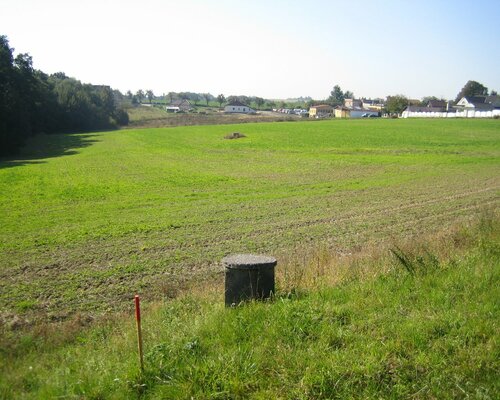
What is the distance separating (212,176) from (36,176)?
13828mm

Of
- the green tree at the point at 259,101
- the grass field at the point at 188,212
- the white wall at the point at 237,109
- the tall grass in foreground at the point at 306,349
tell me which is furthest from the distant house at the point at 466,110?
the tall grass in foreground at the point at 306,349

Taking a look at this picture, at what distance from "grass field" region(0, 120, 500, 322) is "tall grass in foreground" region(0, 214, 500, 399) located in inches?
149

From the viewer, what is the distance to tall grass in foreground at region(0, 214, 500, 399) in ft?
13.4

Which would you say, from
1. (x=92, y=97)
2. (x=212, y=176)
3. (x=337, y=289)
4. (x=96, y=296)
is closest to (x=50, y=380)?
(x=337, y=289)

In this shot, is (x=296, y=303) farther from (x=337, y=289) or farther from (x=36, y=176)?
(x=36, y=176)

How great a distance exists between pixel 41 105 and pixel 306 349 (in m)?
79.2

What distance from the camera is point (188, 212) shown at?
18.9m

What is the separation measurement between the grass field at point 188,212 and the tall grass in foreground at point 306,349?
149 inches

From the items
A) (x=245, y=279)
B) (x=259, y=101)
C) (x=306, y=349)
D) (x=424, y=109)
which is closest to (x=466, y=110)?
(x=424, y=109)

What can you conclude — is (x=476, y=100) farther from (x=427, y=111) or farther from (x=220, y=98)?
(x=220, y=98)

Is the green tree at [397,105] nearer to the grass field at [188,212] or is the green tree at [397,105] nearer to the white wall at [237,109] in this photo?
the white wall at [237,109]

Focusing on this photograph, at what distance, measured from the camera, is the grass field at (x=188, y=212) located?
10.8m

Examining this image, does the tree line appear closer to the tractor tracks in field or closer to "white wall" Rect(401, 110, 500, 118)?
the tractor tracks in field

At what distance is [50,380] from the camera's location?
4547 mm
